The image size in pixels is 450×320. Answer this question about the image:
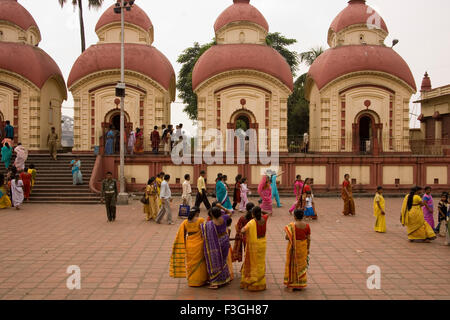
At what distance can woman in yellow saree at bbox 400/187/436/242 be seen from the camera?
9500 millimetres

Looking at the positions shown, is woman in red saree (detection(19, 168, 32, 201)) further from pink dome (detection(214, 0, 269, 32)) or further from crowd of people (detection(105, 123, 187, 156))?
pink dome (detection(214, 0, 269, 32))

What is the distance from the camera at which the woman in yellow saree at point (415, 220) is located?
9.50m

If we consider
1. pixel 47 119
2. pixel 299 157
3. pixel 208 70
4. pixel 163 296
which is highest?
pixel 208 70

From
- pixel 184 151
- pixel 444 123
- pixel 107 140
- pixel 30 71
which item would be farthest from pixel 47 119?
pixel 444 123

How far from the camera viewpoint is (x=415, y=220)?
9.54 meters

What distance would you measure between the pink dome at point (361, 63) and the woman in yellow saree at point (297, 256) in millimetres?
16784

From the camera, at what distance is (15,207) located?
14.5m

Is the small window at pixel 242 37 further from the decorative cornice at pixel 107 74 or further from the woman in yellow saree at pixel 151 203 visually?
the woman in yellow saree at pixel 151 203

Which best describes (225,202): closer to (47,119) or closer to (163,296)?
(163,296)

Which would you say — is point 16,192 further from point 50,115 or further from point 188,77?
point 188,77

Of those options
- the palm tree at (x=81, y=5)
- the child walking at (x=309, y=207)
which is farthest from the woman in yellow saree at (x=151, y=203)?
the palm tree at (x=81, y=5)

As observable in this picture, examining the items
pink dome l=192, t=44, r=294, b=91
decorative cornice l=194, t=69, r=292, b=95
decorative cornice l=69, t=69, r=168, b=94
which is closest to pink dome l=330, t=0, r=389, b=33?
pink dome l=192, t=44, r=294, b=91

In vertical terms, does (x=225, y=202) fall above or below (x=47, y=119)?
below
